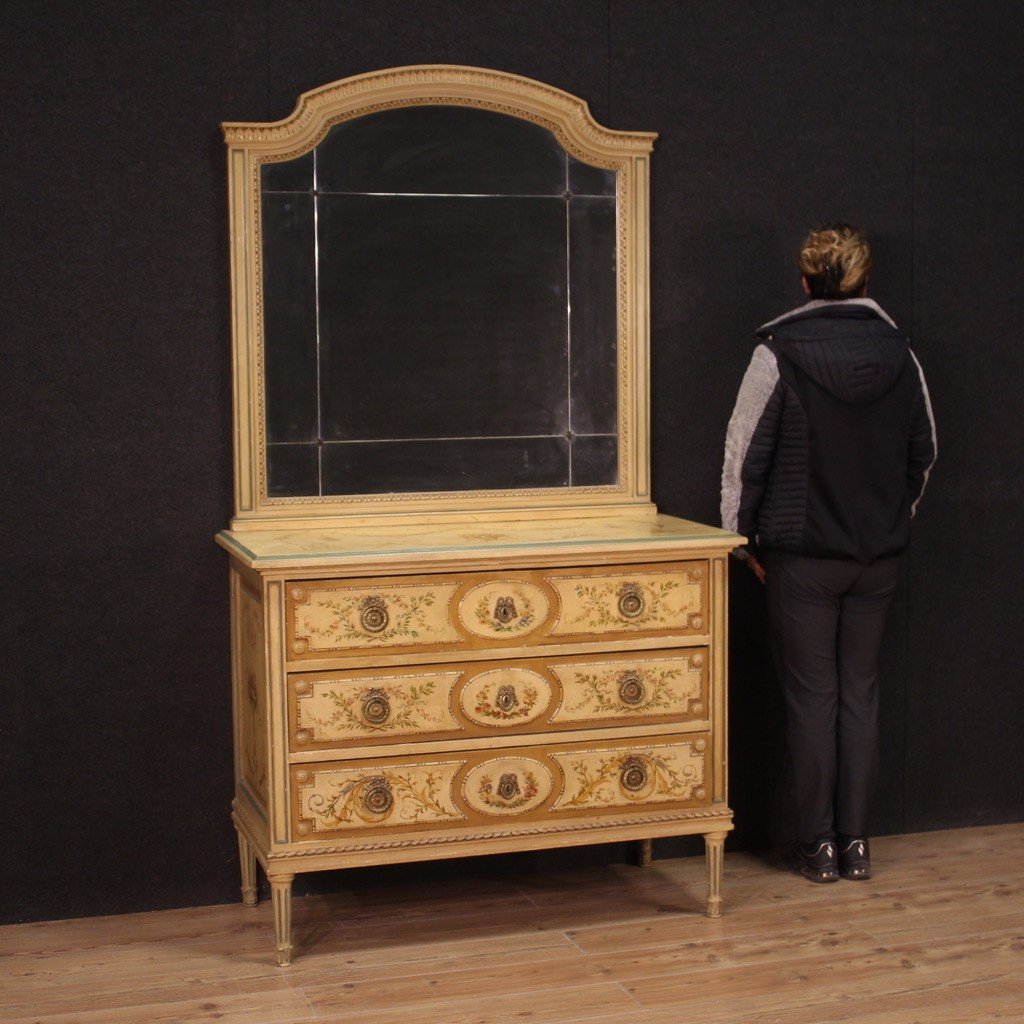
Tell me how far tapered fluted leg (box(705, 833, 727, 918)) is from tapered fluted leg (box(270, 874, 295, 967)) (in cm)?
102

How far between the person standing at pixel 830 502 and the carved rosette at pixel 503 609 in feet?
2.15

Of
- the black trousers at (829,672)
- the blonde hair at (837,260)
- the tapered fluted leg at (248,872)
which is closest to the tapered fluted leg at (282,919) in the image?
the tapered fluted leg at (248,872)

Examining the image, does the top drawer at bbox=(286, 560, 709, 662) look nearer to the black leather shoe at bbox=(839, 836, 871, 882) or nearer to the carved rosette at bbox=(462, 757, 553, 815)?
the carved rosette at bbox=(462, 757, 553, 815)

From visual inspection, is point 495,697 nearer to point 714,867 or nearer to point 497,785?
point 497,785

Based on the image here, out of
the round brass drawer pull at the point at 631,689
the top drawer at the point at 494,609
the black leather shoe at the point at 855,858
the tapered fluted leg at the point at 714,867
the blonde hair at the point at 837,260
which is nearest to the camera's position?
the top drawer at the point at 494,609

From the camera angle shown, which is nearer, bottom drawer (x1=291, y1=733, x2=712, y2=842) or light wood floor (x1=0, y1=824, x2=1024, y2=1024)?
light wood floor (x1=0, y1=824, x2=1024, y2=1024)

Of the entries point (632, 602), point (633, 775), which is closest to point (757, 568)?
point (632, 602)

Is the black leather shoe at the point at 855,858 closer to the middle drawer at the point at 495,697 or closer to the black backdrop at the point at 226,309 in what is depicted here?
the black backdrop at the point at 226,309

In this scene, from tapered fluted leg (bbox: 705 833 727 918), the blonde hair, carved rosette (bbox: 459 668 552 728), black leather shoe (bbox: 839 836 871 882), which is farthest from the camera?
black leather shoe (bbox: 839 836 871 882)

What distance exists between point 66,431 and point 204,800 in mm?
995

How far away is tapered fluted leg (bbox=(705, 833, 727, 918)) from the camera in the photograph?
351 cm

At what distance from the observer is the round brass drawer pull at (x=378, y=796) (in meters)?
3.24

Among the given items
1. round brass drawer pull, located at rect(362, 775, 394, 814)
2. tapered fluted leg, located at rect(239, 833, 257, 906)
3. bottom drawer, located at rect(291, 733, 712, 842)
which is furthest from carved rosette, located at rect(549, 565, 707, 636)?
tapered fluted leg, located at rect(239, 833, 257, 906)

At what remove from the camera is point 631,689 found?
11.1 ft
